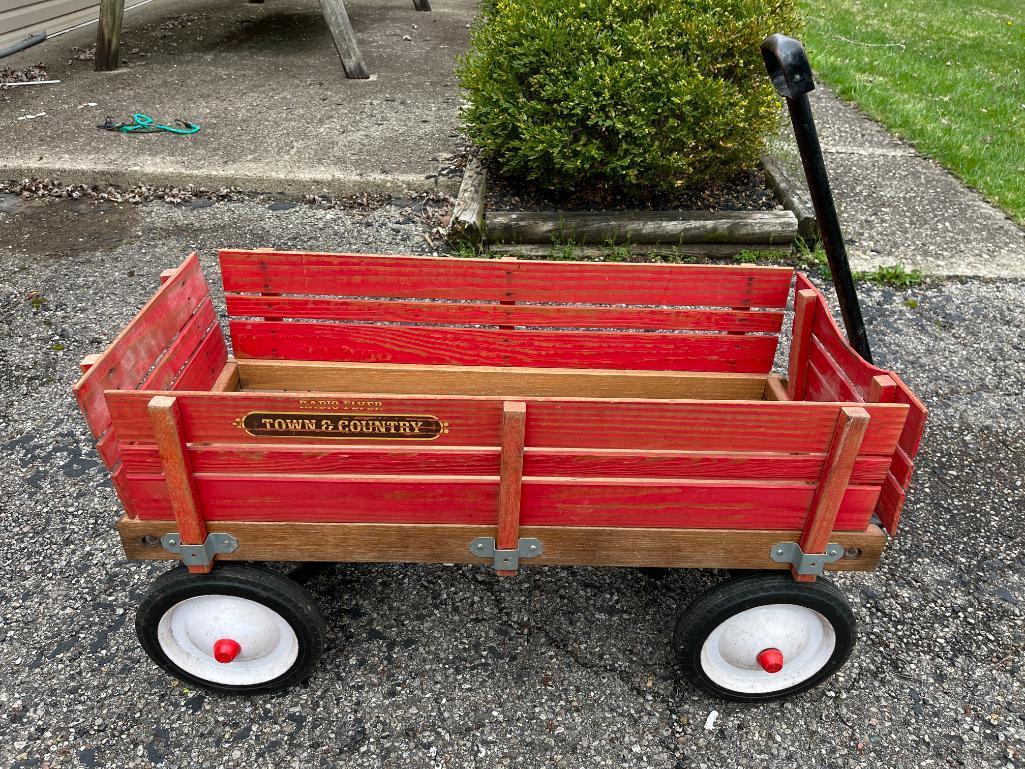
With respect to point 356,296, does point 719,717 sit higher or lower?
lower

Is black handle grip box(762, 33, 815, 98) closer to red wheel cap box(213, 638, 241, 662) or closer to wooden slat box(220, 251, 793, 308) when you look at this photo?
wooden slat box(220, 251, 793, 308)

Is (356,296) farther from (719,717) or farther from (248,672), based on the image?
(719,717)

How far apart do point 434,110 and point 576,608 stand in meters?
5.95

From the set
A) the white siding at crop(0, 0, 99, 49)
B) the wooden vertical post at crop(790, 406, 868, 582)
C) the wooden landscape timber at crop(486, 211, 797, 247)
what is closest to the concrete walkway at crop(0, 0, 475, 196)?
the white siding at crop(0, 0, 99, 49)

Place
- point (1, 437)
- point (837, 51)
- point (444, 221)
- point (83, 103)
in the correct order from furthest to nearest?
point (837, 51) < point (83, 103) < point (444, 221) < point (1, 437)

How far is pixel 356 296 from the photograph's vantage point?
293 cm

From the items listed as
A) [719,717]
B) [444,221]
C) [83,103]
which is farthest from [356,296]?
[83,103]

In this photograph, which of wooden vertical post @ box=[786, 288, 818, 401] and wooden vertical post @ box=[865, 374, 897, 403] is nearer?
wooden vertical post @ box=[865, 374, 897, 403]

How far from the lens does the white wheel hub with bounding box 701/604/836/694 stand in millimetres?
2334

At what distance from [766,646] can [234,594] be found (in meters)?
1.67

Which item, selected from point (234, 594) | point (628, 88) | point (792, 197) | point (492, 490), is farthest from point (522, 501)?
point (792, 197)

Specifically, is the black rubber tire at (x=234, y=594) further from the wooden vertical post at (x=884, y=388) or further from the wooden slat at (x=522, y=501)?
the wooden vertical post at (x=884, y=388)

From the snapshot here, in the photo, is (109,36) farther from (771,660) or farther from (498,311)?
(771,660)

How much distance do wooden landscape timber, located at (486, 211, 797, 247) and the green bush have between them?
0.27 meters
